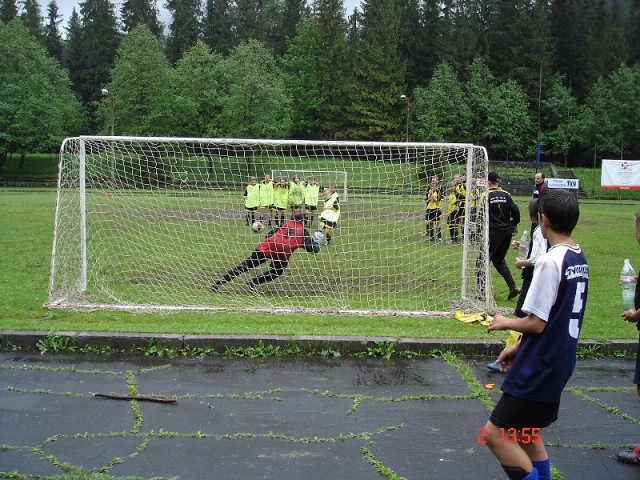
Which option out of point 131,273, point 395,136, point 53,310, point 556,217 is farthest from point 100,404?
point 395,136

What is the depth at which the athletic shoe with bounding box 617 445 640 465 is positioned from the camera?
4691mm

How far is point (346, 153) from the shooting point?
11156 millimetres

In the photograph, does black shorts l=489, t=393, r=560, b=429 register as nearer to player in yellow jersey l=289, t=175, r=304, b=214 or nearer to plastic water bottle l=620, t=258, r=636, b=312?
plastic water bottle l=620, t=258, r=636, b=312

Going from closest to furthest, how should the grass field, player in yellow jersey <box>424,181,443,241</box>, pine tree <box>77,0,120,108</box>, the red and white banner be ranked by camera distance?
the grass field, player in yellow jersey <box>424,181,443,241</box>, the red and white banner, pine tree <box>77,0,120,108</box>

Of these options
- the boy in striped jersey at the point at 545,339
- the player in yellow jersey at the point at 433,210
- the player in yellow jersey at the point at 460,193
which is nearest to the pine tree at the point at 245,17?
the player in yellow jersey at the point at 433,210

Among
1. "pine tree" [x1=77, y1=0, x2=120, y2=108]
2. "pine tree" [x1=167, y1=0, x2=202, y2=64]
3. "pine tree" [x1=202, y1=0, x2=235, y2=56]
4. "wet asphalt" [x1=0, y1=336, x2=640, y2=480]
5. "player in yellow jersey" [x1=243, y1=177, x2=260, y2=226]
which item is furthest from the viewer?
"pine tree" [x1=167, y1=0, x2=202, y2=64]

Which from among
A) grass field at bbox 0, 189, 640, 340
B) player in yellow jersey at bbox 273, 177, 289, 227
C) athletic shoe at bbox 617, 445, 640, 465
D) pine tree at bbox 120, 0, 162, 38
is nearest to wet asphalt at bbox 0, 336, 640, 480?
athletic shoe at bbox 617, 445, 640, 465

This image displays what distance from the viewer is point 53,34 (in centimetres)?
8775

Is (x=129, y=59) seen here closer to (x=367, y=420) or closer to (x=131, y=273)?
(x=131, y=273)

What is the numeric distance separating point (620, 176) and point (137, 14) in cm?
6370

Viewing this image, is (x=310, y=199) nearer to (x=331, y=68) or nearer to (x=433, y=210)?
(x=433, y=210)

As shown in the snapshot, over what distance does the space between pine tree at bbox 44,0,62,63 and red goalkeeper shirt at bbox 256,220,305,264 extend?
79.7 meters

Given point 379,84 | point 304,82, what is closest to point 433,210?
point 379,84

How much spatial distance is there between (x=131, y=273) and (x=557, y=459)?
845cm
